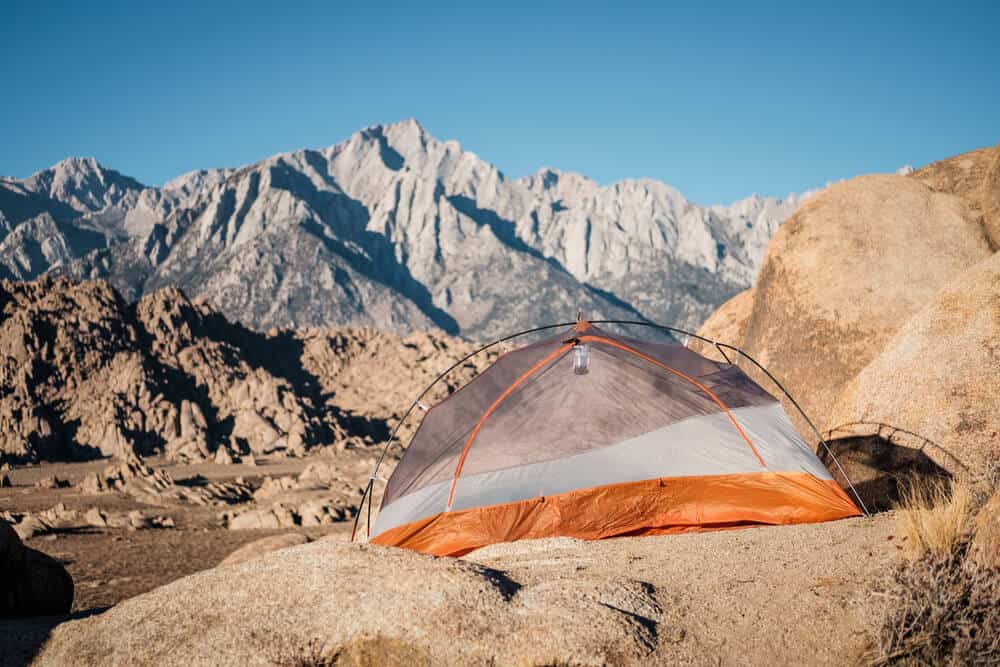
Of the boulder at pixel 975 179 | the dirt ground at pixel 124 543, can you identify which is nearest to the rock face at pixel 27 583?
the dirt ground at pixel 124 543

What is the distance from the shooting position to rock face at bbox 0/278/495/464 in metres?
33.6

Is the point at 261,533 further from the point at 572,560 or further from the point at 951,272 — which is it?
the point at 951,272

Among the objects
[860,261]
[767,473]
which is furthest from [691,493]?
[860,261]

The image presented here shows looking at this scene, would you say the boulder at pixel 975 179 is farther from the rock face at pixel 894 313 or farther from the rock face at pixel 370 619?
the rock face at pixel 370 619

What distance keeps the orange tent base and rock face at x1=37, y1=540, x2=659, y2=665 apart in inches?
104

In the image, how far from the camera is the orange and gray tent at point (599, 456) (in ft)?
24.7

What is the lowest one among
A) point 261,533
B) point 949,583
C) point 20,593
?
point 261,533

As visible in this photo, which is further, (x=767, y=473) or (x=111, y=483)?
(x=111, y=483)

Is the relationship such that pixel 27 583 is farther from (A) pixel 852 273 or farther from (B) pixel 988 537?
(A) pixel 852 273

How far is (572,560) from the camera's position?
230 inches

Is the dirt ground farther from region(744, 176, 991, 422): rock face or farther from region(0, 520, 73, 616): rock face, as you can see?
region(744, 176, 991, 422): rock face

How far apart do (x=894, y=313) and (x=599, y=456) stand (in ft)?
17.8

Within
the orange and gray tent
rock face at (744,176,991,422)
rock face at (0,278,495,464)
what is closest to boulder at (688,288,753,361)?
rock face at (744,176,991,422)

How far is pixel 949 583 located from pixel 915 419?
4.25 meters
